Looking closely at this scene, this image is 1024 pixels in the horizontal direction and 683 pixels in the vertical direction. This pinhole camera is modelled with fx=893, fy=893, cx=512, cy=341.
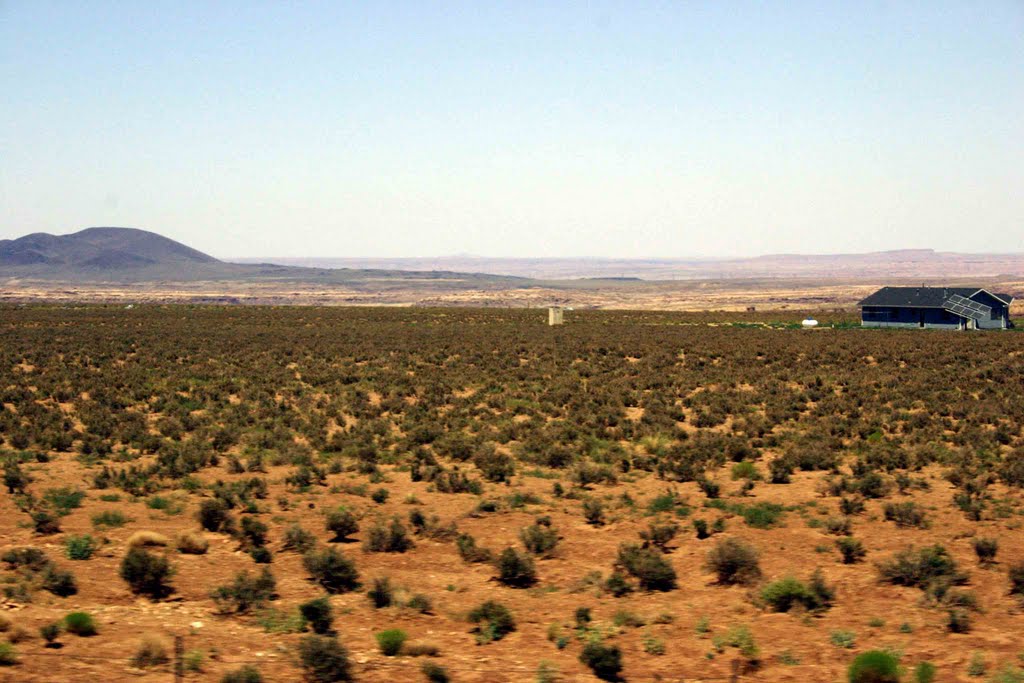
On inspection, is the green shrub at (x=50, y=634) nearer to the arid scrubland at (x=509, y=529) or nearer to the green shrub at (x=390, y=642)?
the arid scrubland at (x=509, y=529)

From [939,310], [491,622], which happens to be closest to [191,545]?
[491,622]

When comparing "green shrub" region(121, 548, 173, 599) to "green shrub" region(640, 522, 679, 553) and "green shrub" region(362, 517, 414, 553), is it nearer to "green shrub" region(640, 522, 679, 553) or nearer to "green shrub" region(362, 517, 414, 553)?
"green shrub" region(362, 517, 414, 553)

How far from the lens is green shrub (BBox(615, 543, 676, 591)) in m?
12.4

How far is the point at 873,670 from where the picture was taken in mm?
9039

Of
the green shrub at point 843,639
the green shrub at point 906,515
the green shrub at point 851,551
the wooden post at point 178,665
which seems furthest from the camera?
the green shrub at point 906,515

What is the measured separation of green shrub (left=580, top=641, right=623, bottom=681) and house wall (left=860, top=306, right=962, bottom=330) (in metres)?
63.2

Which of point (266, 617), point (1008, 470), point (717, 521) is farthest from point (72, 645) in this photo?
point (1008, 470)

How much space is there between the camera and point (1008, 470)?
19.0 metres

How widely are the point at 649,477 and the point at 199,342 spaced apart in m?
36.9

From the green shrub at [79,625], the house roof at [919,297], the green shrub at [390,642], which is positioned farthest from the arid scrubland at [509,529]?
the house roof at [919,297]

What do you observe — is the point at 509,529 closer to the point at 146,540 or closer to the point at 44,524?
the point at 146,540

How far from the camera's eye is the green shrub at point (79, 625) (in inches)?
394

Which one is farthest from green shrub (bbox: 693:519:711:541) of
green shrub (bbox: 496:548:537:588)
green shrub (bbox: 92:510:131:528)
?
green shrub (bbox: 92:510:131:528)

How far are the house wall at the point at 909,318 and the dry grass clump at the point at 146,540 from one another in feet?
207
